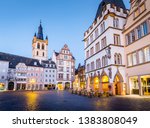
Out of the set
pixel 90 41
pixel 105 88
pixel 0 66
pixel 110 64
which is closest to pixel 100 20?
pixel 90 41

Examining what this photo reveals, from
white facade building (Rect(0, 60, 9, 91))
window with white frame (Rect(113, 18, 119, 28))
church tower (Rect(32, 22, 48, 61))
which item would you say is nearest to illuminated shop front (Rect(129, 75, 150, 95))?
window with white frame (Rect(113, 18, 119, 28))

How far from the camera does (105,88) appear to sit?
25703 millimetres

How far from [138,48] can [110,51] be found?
456 cm

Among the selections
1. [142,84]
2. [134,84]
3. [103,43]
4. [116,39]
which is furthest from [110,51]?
[142,84]

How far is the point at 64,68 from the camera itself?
68.3 metres

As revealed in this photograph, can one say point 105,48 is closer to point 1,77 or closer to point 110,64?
point 110,64

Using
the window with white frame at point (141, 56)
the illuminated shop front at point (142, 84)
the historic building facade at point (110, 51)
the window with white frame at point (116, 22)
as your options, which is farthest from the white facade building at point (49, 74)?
the window with white frame at point (141, 56)

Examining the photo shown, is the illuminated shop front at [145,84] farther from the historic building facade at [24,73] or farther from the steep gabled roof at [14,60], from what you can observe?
the steep gabled roof at [14,60]

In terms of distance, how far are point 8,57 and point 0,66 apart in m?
7.13

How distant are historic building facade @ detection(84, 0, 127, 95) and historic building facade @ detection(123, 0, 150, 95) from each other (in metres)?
1.19

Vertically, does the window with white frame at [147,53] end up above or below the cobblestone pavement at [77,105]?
above

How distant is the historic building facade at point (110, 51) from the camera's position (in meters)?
23.3

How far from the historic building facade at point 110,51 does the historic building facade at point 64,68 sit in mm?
38086

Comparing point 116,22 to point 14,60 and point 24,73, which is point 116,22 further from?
point 14,60
